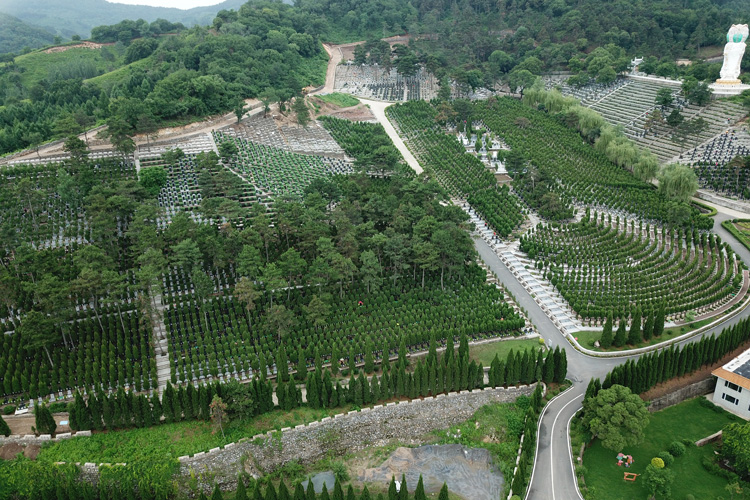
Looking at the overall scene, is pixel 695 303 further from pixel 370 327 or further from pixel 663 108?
pixel 663 108

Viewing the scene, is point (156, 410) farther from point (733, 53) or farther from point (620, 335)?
point (733, 53)

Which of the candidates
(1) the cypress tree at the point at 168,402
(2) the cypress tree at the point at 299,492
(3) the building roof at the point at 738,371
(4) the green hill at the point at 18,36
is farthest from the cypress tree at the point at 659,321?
(4) the green hill at the point at 18,36

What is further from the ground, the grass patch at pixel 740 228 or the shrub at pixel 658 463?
the grass patch at pixel 740 228

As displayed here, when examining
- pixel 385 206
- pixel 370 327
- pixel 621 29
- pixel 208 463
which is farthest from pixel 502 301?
pixel 621 29

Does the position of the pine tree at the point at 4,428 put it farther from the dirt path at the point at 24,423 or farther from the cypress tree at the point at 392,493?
the cypress tree at the point at 392,493

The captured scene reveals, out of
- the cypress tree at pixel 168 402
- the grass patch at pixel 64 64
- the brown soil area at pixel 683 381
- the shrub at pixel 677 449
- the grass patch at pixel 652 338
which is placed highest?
Answer: the grass patch at pixel 64 64

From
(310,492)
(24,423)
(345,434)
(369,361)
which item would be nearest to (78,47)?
(24,423)
